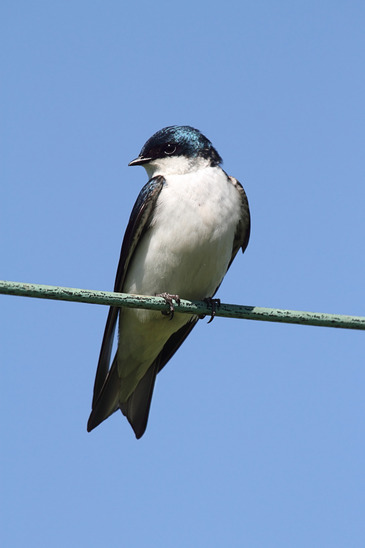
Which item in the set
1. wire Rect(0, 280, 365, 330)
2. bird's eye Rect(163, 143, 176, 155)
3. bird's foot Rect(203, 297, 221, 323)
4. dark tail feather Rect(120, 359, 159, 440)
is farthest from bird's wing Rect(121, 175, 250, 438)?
wire Rect(0, 280, 365, 330)

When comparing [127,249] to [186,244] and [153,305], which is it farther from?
[153,305]

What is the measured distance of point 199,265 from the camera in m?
4.74

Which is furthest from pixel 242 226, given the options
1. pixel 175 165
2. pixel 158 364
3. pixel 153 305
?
pixel 153 305

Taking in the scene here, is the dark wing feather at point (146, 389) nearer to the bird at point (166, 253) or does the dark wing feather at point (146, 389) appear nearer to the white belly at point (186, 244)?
the bird at point (166, 253)

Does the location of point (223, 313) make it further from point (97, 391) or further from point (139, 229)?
point (97, 391)

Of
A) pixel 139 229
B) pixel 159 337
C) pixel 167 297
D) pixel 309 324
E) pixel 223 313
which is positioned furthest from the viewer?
pixel 159 337

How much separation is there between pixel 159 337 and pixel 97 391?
1.68 feet

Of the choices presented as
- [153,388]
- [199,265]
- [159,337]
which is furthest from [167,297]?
[153,388]

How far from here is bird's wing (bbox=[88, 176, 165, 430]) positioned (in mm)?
4797

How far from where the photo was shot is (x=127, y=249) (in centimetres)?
494

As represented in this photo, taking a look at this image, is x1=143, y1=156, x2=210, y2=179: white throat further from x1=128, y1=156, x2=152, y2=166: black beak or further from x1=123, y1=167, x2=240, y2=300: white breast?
x1=123, y1=167, x2=240, y2=300: white breast

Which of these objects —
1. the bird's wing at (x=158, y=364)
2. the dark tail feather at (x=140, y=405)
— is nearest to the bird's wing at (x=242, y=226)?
the bird's wing at (x=158, y=364)

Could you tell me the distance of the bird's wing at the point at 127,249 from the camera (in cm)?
480

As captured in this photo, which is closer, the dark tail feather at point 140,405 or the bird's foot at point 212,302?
the bird's foot at point 212,302
